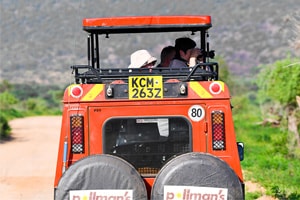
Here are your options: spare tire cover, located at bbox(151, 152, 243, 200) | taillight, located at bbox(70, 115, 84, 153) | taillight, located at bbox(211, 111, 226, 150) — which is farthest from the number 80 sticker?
taillight, located at bbox(70, 115, 84, 153)

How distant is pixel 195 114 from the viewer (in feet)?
23.5

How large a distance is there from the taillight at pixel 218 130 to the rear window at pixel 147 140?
9.0 inches

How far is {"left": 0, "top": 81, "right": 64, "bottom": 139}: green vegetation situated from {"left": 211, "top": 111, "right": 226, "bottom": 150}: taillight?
18.0m

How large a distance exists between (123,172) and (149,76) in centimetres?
100

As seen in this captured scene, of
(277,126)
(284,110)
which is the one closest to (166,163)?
(284,110)

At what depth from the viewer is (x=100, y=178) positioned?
21.4 ft

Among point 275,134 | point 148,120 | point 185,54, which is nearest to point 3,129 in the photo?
point 275,134

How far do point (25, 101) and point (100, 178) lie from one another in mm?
42313

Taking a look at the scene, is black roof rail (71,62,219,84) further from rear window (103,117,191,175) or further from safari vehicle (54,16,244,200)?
rear window (103,117,191,175)

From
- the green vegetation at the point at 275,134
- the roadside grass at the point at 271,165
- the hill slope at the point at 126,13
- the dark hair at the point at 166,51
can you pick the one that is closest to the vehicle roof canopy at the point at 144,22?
the dark hair at the point at 166,51

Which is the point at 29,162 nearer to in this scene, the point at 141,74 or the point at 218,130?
the point at 141,74

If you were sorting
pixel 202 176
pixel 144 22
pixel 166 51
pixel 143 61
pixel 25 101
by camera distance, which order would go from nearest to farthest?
pixel 202 176
pixel 144 22
pixel 143 61
pixel 166 51
pixel 25 101

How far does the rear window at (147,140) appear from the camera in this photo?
7.21 metres

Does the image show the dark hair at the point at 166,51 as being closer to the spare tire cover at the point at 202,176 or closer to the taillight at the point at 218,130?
the taillight at the point at 218,130
